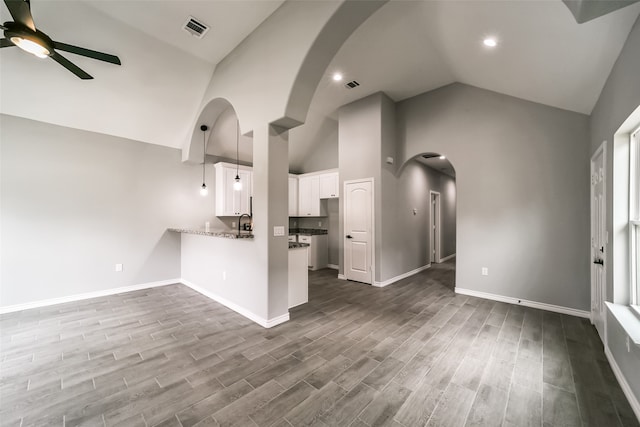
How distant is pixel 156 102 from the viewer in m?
4.20

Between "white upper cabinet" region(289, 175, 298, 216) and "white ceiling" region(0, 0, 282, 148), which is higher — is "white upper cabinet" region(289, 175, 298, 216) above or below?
below

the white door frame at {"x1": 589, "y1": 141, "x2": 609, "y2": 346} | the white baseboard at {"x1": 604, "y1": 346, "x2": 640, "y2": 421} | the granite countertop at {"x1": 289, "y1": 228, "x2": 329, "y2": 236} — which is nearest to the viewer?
the white baseboard at {"x1": 604, "y1": 346, "x2": 640, "y2": 421}

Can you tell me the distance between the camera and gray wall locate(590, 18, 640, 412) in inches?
67.6

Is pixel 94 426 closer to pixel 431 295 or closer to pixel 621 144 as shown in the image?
pixel 431 295

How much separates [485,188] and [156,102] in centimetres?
568

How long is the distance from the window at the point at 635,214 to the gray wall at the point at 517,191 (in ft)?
4.95

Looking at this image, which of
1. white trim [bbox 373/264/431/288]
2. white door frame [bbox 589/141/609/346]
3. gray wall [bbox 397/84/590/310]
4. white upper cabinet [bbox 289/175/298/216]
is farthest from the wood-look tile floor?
white upper cabinet [bbox 289/175/298/216]

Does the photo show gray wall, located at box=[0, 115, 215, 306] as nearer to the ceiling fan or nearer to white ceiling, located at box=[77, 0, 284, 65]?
white ceiling, located at box=[77, 0, 284, 65]

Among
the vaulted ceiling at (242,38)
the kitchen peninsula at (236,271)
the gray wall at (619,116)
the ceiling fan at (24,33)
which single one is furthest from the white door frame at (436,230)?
the ceiling fan at (24,33)

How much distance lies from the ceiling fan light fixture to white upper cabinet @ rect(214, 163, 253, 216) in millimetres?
3295

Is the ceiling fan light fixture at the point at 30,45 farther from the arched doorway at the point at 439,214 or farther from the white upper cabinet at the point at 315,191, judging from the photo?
the arched doorway at the point at 439,214

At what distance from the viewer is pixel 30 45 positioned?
2100 millimetres

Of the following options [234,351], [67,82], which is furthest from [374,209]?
[67,82]

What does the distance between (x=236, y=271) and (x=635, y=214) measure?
13.6 feet
